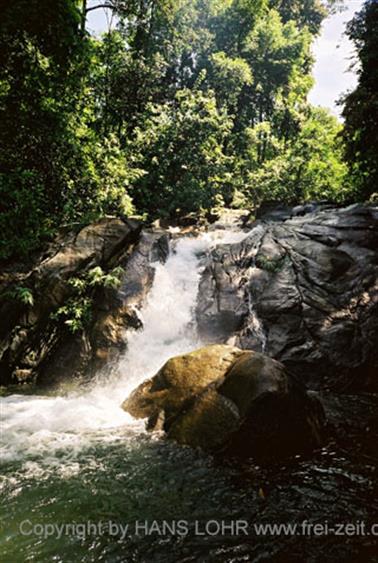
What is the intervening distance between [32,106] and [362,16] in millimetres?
12429

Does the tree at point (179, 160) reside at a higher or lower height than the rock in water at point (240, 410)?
higher

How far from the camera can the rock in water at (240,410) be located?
5027 mm

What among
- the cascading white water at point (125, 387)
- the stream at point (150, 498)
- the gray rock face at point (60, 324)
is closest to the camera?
the stream at point (150, 498)

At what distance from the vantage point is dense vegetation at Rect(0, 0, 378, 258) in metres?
10.4

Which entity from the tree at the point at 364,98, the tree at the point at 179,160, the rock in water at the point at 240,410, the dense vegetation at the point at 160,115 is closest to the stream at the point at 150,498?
the rock in water at the point at 240,410

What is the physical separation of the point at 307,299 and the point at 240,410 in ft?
15.5

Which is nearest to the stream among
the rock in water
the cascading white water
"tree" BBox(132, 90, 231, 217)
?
the cascading white water

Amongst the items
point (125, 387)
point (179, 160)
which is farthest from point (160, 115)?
point (125, 387)

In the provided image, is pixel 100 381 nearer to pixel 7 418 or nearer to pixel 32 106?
pixel 7 418

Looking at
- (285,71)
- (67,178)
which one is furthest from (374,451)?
(285,71)

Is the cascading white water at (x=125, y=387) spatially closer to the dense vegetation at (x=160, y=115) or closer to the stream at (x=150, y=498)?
the stream at (x=150, y=498)

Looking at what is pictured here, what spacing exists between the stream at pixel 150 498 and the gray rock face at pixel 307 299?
5.95 ft

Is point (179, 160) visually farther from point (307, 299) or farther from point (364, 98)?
point (307, 299)

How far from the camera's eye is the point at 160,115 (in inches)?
830
